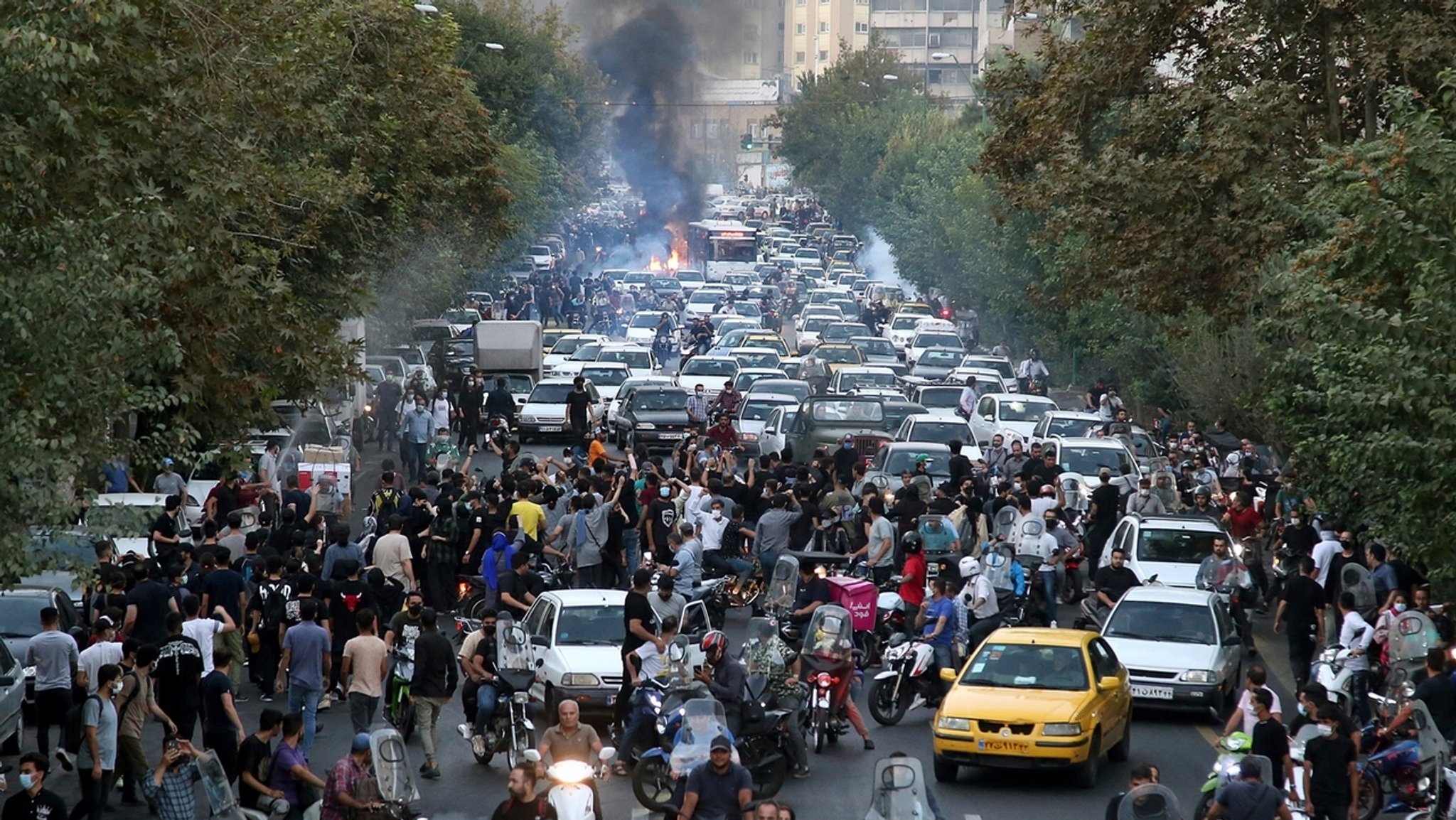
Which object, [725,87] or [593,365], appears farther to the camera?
[725,87]

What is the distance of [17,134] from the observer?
11.7 metres

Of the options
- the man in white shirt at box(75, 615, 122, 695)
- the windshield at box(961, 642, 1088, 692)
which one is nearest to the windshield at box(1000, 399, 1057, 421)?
the windshield at box(961, 642, 1088, 692)

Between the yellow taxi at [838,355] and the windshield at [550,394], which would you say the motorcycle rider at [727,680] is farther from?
the yellow taxi at [838,355]

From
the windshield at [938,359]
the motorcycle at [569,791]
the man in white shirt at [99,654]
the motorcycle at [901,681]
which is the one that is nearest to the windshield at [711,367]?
the windshield at [938,359]

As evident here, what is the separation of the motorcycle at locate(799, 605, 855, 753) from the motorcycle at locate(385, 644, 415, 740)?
3.20 metres

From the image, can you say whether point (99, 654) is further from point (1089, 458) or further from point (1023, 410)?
point (1023, 410)

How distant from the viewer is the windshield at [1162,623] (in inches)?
756

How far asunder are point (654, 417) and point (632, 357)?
880 centimetres

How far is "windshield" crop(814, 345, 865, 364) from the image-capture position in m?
47.9

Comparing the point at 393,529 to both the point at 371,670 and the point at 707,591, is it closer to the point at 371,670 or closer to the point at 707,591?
the point at 707,591

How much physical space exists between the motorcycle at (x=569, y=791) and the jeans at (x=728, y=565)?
10.3m

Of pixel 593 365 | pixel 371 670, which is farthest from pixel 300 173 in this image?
pixel 593 365

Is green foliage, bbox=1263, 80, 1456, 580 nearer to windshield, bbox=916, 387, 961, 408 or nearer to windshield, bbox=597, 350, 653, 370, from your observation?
windshield, bbox=916, 387, 961, 408

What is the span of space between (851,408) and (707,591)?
1256 cm
